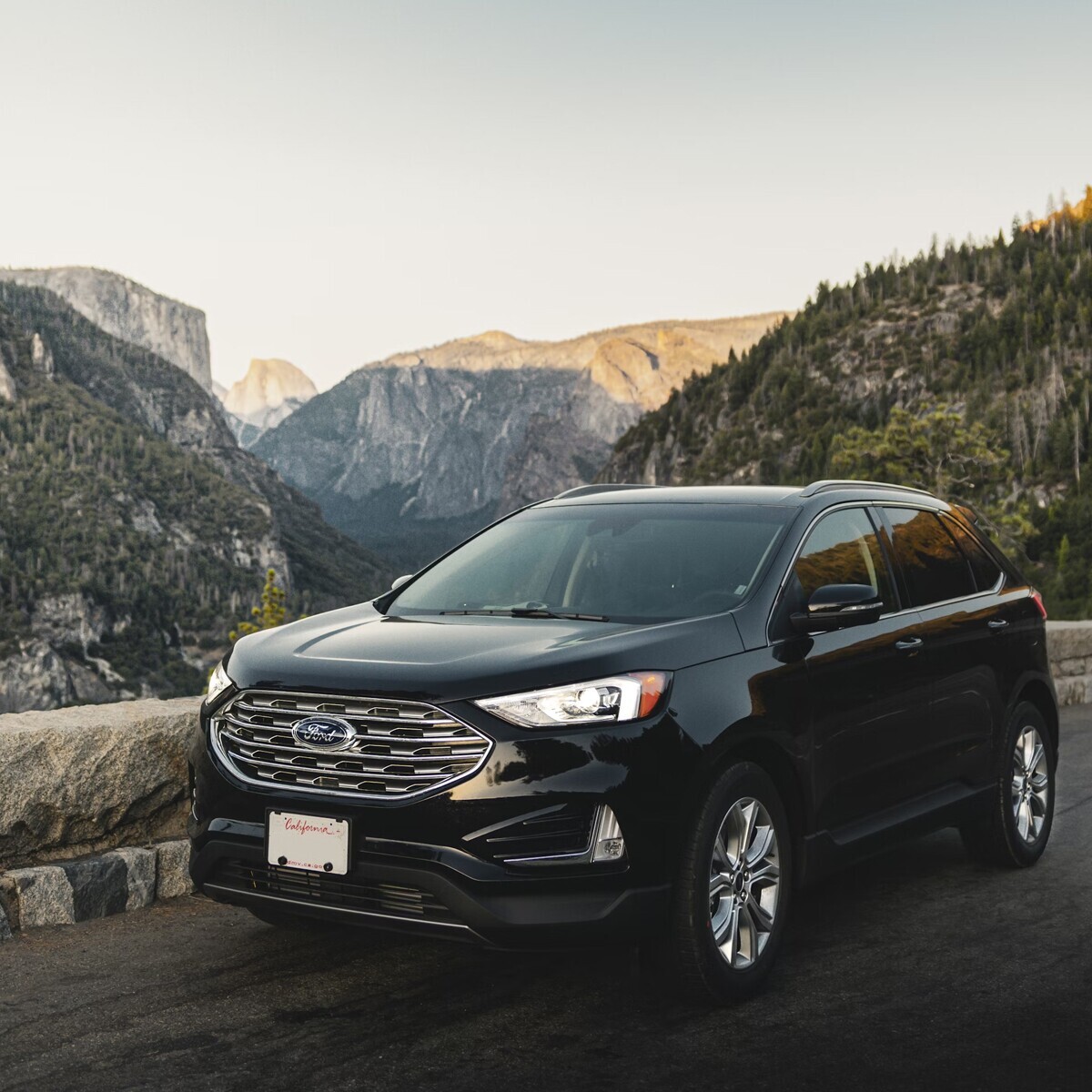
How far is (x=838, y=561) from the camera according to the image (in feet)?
17.1

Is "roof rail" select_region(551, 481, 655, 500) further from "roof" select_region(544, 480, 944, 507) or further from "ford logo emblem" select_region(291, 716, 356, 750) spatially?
"ford logo emblem" select_region(291, 716, 356, 750)

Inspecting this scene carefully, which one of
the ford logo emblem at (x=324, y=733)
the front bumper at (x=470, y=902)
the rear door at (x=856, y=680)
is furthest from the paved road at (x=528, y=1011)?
the ford logo emblem at (x=324, y=733)

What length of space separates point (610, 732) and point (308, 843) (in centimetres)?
95

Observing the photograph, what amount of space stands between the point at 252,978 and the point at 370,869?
0.97 meters

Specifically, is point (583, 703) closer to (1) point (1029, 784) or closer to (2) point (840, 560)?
(2) point (840, 560)

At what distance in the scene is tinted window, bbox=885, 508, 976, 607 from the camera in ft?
18.6

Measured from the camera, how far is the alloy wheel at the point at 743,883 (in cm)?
424

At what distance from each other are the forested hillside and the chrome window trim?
99.0 meters

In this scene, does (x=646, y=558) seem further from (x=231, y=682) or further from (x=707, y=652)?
(x=231, y=682)

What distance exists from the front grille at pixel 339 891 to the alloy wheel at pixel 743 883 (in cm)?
92

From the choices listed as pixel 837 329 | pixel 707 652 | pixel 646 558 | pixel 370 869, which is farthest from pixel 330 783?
pixel 837 329

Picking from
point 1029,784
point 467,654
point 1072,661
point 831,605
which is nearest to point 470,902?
point 467,654

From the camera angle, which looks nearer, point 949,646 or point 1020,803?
point 949,646

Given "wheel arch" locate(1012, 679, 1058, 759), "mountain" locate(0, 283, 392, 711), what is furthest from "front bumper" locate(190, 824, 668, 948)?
"mountain" locate(0, 283, 392, 711)
